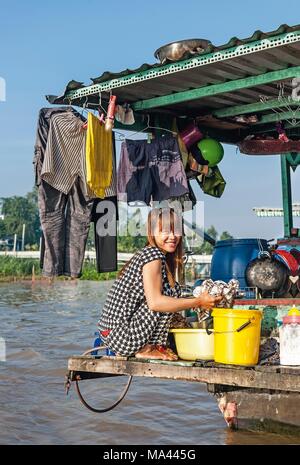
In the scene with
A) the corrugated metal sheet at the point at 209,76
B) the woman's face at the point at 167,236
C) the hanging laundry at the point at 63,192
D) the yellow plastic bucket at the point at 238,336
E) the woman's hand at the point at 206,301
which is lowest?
the yellow plastic bucket at the point at 238,336

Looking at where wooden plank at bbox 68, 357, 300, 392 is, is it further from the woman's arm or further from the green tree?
the green tree

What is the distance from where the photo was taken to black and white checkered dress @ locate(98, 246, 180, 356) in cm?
399

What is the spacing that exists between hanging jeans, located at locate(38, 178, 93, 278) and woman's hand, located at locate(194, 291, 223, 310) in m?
3.05

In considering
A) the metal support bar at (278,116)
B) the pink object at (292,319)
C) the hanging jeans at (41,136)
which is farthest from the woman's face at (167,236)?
the metal support bar at (278,116)

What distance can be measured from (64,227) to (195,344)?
10.6 ft

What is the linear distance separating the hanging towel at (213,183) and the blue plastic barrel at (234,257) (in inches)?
41.5

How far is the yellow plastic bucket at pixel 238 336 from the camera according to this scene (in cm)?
362

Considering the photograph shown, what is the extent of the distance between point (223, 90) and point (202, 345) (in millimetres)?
3063

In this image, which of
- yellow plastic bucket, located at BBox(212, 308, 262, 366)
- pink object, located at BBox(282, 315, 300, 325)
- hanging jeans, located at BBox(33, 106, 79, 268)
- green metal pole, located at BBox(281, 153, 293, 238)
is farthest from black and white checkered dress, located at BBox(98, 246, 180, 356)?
green metal pole, located at BBox(281, 153, 293, 238)

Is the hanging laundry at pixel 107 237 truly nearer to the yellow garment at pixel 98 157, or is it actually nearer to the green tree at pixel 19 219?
the yellow garment at pixel 98 157

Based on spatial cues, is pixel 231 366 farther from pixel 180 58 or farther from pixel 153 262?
pixel 180 58

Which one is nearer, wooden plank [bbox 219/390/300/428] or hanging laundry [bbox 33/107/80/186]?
wooden plank [bbox 219/390/300/428]

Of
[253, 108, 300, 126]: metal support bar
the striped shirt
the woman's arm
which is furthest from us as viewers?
[253, 108, 300, 126]: metal support bar
